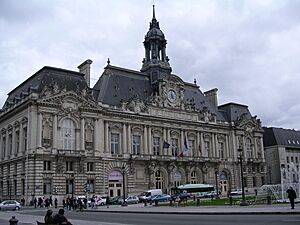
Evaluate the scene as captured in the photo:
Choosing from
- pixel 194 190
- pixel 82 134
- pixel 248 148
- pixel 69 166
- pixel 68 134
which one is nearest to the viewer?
pixel 69 166

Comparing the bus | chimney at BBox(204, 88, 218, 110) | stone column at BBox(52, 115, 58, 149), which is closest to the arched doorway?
the bus

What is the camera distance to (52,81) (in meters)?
63.9

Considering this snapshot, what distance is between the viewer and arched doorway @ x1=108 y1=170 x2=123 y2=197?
221 ft

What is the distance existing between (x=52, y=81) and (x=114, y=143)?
15276 mm

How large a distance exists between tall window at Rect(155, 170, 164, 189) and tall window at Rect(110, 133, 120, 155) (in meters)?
9.21

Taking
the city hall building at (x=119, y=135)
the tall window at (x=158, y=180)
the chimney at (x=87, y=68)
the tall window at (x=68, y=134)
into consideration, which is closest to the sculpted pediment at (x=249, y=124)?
the city hall building at (x=119, y=135)

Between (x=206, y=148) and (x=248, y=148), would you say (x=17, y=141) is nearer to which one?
(x=206, y=148)

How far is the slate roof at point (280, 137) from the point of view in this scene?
331 ft

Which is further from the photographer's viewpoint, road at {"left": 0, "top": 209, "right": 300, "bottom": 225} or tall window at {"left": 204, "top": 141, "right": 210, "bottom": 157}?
tall window at {"left": 204, "top": 141, "right": 210, "bottom": 157}

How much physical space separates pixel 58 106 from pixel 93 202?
18.3m

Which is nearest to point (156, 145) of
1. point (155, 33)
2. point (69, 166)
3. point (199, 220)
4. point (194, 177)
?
point (194, 177)

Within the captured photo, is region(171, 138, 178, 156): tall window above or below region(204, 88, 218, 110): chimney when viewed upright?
below

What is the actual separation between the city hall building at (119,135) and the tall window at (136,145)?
18cm

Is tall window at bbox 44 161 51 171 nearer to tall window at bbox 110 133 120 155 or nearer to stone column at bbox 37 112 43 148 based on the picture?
stone column at bbox 37 112 43 148
